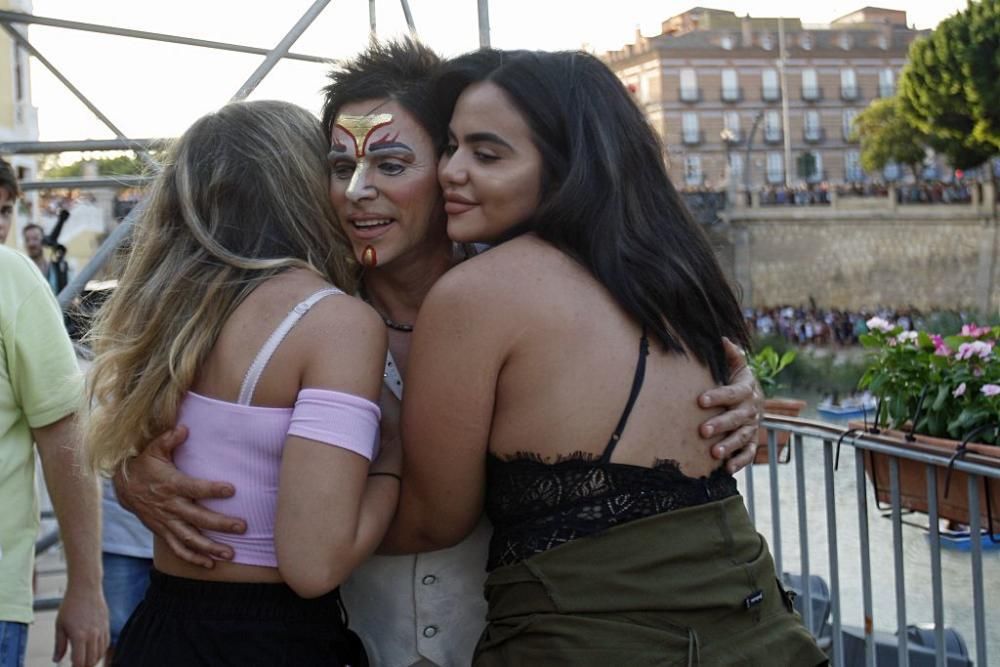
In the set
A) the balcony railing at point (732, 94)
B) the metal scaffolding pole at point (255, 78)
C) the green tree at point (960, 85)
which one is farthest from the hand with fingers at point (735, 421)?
the balcony railing at point (732, 94)

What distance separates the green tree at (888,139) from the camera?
5744 centimetres

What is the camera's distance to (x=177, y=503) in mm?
2037

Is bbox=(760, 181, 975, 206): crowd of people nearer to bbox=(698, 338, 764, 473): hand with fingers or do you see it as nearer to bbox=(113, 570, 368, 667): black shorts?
bbox=(698, 338, 764, 473): hand with fingers

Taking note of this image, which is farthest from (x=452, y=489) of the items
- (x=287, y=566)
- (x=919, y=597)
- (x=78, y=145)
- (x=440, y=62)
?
(x=919, y=597)

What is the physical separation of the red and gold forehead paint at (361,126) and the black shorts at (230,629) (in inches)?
32.0

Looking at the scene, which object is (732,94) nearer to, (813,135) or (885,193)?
(813,135)

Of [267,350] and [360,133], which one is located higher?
[360,133]

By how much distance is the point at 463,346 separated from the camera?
1.90m

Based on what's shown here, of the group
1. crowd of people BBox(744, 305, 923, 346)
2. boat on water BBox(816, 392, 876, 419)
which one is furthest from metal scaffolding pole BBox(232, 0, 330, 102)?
crowd of people BBox(744, 305, 923, 346)

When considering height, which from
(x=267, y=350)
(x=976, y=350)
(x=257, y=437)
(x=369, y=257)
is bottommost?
(x=976, y=350)

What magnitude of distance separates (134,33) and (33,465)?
8.00 ft

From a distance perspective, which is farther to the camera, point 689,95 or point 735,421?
point 689,95

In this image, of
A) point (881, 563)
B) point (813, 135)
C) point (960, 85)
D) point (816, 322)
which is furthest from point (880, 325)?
point (813, 135)

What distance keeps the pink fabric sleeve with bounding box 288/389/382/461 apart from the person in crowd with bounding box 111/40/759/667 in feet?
0.65
